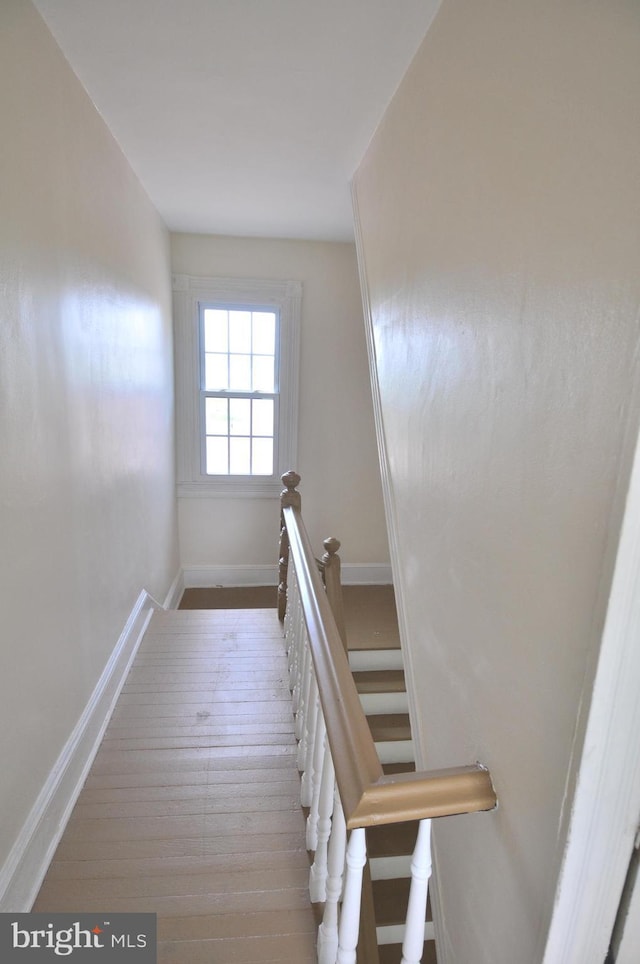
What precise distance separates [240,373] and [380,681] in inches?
99.7

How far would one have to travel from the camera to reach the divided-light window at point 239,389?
3.95 metres

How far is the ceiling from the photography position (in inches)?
58.4

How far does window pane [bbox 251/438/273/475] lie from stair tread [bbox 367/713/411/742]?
2.08m

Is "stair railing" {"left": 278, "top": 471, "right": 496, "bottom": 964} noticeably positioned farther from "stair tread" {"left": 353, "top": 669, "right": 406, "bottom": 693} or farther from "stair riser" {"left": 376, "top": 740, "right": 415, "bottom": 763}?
"stair tread" {"left": 353, "top": 669, "right": 406, "bottom": 693}

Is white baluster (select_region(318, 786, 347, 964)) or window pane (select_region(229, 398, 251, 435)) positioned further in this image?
window pane (select_region(229, 398, 251, 435))

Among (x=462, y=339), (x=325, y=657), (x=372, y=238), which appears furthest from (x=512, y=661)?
(x=372, y=238)

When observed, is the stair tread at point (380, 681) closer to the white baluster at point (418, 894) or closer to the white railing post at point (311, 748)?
the white railing post at point (311, 748)

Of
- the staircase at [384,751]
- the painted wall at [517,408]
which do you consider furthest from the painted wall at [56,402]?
the staircase at [384,751]

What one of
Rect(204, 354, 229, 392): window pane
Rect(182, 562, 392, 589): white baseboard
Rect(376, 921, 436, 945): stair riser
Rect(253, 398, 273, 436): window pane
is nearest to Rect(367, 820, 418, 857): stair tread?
Rect(376, 921, 436, 945): stair riser

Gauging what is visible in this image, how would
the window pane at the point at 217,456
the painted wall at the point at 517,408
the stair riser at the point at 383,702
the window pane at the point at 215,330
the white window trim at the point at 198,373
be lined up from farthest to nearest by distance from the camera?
the window pane at the point at 217,456 < the window pane at the point at 215,330 < the white window trim at the point at 198,373 < the stair riser at the point at 383,702 < the painted wall at the point at 517,408

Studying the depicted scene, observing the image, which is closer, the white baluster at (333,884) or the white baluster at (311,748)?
the white baluster at (333,884)

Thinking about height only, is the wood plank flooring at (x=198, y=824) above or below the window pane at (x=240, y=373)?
below

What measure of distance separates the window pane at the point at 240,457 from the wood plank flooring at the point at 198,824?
2032mm

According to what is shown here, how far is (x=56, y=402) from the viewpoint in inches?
63.1
